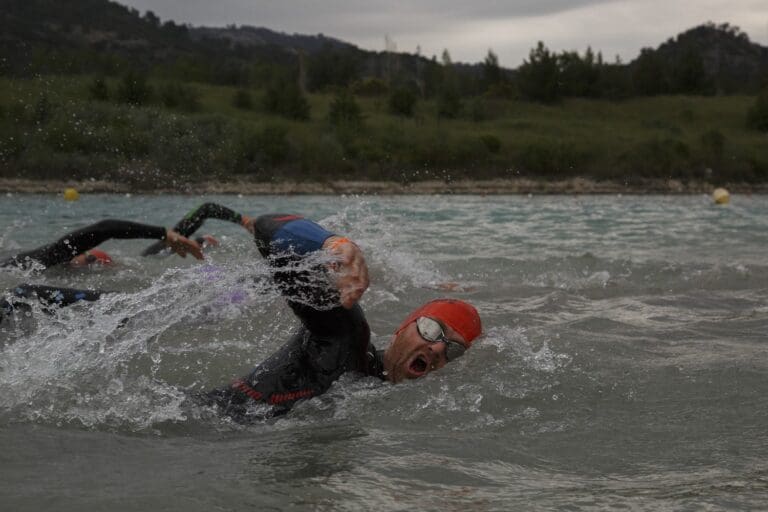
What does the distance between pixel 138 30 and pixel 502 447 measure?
448 ft

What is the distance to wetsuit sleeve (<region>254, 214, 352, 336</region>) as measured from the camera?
3814 millimetres

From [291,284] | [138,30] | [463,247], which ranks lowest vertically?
[463,247]

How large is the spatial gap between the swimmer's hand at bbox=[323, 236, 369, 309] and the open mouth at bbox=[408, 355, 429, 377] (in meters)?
0.90

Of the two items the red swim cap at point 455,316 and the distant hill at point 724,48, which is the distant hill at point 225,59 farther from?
the red swim cap at point 455,316

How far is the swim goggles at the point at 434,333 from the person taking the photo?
4535mm

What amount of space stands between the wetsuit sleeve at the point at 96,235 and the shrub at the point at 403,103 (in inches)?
2141

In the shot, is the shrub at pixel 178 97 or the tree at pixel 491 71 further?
the tree at pixel 491 71

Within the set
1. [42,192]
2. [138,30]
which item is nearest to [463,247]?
[42,192]

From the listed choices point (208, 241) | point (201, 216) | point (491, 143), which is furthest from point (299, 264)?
point (491, 143)

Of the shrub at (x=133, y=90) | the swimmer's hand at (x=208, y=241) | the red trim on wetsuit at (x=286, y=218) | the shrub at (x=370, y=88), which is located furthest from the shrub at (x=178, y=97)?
the red trim on wetsuit at (x=286, y=218)

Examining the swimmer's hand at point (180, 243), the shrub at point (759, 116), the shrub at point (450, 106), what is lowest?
the swimmer's hand at point (180, 243)

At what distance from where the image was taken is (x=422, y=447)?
3.99m

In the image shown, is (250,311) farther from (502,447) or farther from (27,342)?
(502,447)

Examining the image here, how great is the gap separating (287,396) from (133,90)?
49856 mm
